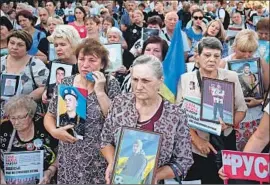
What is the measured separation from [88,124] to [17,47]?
161cm

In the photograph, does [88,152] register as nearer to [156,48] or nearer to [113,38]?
[156,48]

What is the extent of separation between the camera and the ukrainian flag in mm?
3770

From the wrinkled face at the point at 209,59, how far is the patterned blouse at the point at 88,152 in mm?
782

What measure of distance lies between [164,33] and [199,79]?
3106 millimetres

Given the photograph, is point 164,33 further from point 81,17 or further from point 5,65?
point 5,65

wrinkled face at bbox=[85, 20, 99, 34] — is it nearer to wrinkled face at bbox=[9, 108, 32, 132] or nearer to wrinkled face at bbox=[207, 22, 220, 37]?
wrinkled face at bbox=[207, 22, 220, 37]

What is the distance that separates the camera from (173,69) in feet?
12.9

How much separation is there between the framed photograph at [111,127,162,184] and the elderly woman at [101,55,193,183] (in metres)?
0.18

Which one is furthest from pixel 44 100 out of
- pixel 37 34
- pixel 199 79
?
pixel 37 34

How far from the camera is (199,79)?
11.9ft

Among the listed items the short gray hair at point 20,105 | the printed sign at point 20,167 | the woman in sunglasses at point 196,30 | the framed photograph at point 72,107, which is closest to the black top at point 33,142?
the short gray hair at point 20,105

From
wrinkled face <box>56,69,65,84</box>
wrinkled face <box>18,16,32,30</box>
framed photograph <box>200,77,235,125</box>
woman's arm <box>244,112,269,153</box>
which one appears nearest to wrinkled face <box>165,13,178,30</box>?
wrinkled face <box>18,16,32,30</box>

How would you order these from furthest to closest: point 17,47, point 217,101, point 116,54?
1. point 116,54
2. point 17,47
3. point 217,101

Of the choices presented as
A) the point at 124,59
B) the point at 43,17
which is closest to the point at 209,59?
the point at 124,59
